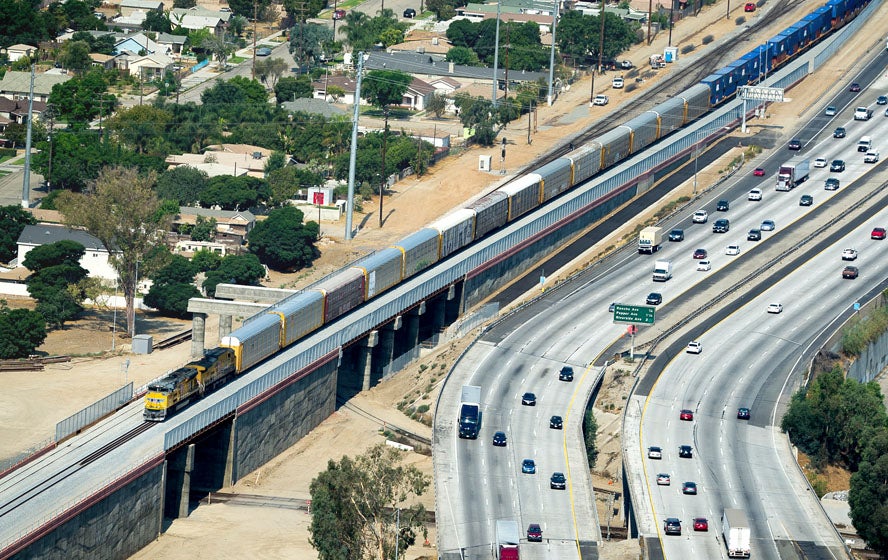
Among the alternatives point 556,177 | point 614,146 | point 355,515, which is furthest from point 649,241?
point 355,515

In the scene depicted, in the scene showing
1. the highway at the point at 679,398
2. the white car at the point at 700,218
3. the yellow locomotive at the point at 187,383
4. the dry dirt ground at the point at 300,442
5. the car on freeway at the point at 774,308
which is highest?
the yellow locomotive at the point at 187,383

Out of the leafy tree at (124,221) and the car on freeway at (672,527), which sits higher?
the leafy tree at (124,221)

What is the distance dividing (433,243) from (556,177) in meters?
24.6

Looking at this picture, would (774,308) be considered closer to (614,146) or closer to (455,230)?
(455,230)

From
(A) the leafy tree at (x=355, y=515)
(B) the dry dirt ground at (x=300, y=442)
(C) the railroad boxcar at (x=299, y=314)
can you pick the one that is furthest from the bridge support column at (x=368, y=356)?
(A) the leafy tree at (x=355, y=515)

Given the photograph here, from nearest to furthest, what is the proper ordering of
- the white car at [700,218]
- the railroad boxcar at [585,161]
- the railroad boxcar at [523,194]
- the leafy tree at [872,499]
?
the leafy tree at [872,499], the railroad boxcar at [523,194], the white car at [700,218], the railroad boxcar at [585,161]

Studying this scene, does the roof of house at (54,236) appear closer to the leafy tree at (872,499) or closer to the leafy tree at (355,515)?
the leafy tree at (355,515)

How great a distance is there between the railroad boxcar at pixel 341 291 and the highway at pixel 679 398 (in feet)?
30.2

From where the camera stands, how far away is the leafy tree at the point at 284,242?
148250 mm

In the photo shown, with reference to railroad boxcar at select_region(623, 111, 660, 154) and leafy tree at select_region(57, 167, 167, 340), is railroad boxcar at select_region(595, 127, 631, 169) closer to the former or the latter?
railroad boxcar at select_region(623, 111, 660, 154)

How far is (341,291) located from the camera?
116250 mm

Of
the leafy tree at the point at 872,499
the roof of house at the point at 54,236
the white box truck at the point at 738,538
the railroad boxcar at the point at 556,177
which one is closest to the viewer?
the white box truck at the point at 738,538

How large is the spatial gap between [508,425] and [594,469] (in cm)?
767

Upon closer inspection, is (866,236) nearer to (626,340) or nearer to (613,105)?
(626,340)
